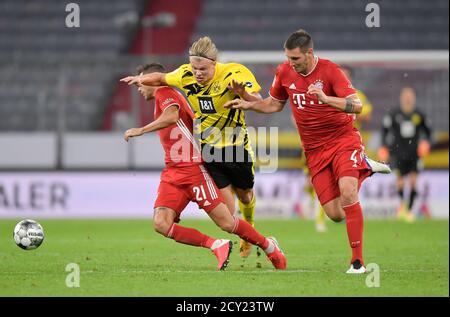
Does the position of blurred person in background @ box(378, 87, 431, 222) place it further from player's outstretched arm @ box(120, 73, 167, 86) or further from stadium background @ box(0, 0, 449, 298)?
player's outstretched arm @ box(120, 73, 167, 86)

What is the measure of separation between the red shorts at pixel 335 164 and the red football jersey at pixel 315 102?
9 cm

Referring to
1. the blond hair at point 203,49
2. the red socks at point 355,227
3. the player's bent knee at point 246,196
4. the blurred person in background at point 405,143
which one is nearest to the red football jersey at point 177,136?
the blond hair at point 203,49

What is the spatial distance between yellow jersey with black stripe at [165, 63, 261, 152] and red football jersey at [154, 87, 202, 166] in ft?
0.43

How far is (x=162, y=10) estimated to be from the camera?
2836cm

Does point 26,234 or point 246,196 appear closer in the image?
point 26,234

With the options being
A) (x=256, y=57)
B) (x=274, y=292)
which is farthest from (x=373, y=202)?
(x=274, y=292)

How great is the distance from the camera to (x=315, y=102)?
30.0 feet

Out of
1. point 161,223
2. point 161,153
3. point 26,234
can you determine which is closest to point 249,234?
point 161,223

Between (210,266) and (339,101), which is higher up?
(339,101)

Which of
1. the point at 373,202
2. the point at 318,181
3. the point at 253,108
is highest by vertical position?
the point at 253,108

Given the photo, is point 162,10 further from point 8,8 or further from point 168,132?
point 168,132

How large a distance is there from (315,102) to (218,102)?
94 centimetres

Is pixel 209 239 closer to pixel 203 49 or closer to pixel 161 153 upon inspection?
pixel 203 49
